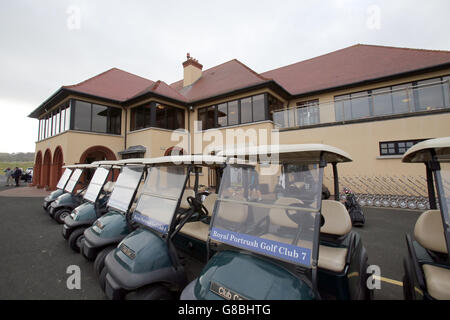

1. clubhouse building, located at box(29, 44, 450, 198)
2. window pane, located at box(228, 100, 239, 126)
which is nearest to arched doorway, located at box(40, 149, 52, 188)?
clubhouse building, located at box(29, 44, 450, 198)

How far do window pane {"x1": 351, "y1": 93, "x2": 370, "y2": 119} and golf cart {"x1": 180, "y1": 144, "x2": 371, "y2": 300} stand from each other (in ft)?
30.9

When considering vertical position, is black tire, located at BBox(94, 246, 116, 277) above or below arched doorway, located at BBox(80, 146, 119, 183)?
below

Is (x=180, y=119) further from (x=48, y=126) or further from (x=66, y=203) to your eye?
(x=48, y=126)

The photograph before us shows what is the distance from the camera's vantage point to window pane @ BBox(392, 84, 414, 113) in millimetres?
9070

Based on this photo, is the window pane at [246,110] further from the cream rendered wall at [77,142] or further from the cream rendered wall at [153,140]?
the cream rendered wall at [77,142]

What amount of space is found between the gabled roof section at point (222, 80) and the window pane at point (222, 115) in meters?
0.90

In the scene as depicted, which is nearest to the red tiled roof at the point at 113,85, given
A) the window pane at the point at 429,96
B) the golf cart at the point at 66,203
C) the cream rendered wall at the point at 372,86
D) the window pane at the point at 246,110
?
the window pane at the point at 246,110

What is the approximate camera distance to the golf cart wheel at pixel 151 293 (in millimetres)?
1989

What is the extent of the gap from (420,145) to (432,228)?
3.10 ft

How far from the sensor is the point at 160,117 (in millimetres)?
14234

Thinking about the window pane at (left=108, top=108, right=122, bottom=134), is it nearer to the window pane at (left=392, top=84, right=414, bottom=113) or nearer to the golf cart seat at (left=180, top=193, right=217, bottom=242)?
the golf cart seat at (left=180, top=193, right=217, bottom=242)
